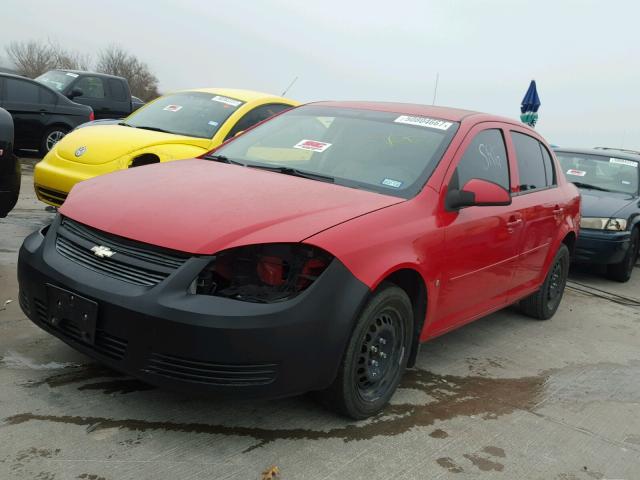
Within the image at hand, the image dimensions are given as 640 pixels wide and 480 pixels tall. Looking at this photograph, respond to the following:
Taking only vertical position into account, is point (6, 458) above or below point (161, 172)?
below

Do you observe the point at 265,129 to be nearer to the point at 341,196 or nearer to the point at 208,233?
the point at 341,196

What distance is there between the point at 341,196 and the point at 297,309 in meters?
0.83

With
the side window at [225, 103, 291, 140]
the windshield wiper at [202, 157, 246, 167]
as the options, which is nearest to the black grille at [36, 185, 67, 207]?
the side window at [225, 103, 291, 140]

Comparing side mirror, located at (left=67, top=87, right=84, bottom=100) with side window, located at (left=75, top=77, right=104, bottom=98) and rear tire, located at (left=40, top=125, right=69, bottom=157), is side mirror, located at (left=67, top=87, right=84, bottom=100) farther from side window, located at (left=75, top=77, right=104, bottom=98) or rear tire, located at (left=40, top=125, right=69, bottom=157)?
side window, located at (left=75, top=77, right=104, bottom=98)

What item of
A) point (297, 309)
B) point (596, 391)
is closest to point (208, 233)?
point (297, 309)

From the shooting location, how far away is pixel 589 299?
670 cm

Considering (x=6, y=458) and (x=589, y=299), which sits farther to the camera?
(x=589, y=299)

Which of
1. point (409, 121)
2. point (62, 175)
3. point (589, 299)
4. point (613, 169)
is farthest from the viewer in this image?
point (613, 169)

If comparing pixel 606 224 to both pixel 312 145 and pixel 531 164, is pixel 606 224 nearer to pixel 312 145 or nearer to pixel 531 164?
pixel 531 164

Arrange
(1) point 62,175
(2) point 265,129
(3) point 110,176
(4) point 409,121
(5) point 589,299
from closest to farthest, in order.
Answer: (3) point 110,176
(4) point 409,121
(2) point 265,129
(1) point 62,175
(5) point 589,299

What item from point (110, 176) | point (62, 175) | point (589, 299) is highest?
point (110, 176)

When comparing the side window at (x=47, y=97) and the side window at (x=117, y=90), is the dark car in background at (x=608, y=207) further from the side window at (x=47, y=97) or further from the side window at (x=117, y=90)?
the side window at (x=117, y=90)

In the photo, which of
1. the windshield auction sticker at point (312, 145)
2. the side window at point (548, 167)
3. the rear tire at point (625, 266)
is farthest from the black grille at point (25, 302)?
the rear tire at point (625, 266)

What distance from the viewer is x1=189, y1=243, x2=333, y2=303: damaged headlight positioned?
2.70 metres
